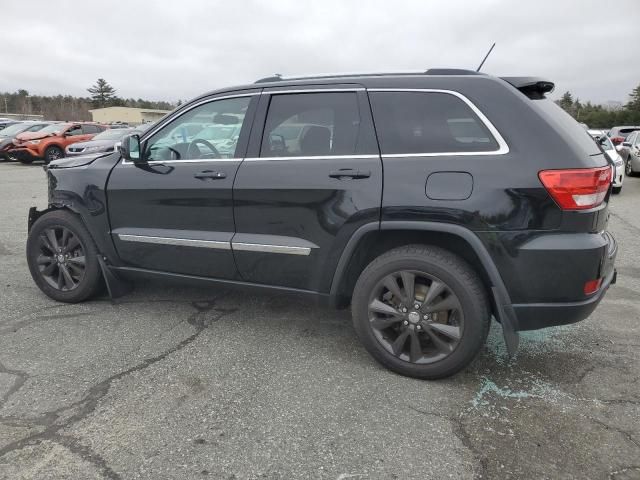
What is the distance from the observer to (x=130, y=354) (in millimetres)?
3424

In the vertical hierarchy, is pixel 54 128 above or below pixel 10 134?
above

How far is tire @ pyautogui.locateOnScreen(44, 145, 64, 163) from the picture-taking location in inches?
746

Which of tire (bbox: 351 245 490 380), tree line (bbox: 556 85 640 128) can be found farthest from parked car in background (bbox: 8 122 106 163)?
tree line (bbox: 556 85 640 128)

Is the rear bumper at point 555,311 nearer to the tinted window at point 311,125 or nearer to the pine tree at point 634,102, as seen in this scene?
the tinted window at point 311,125

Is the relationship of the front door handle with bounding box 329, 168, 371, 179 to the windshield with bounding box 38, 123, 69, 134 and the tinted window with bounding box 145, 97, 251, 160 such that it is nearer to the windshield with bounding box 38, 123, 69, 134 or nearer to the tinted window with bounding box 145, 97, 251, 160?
the tinted window with bounding box 145, 97, 251, 160

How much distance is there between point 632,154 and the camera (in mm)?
14359

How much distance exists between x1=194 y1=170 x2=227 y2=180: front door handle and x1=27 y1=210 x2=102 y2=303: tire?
123cm

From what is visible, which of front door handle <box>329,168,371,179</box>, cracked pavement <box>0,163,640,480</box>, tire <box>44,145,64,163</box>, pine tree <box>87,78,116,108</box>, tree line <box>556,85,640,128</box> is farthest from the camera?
pine tree <box>87,78,116,108</box>

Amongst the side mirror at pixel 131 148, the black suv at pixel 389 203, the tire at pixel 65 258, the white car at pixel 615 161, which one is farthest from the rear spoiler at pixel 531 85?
Result: the white car at pixel 615 161

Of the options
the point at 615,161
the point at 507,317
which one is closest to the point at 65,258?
the point at 507,317

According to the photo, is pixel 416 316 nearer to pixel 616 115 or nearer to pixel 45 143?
pixel 45 143

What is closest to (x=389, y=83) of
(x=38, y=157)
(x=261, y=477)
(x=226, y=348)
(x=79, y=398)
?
(x=226, y=348)

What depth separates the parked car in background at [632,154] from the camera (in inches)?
561

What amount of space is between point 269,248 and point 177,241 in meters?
0.77
